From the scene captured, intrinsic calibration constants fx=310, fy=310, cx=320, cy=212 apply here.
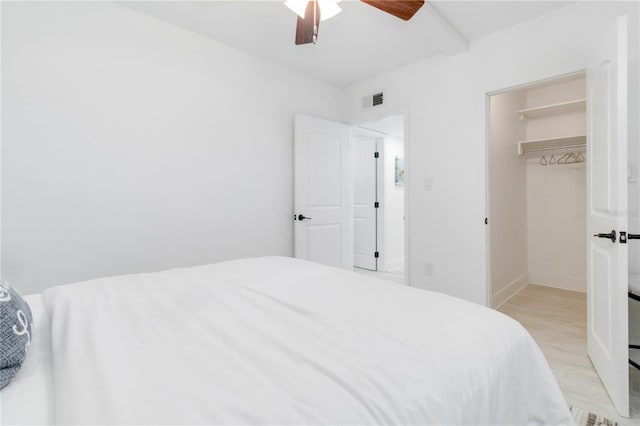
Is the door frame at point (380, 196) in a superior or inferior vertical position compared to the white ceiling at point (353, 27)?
inferior

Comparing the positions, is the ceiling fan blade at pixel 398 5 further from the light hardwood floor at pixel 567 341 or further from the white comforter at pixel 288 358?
the light hardwood floor at pixel 567 341

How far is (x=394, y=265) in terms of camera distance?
492 cm

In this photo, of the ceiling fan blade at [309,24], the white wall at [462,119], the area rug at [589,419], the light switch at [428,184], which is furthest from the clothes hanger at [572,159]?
the ceiling fan blade at [309,24]

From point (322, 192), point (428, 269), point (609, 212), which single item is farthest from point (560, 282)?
point (322, 192)

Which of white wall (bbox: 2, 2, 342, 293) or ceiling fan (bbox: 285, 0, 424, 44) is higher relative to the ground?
ceiling fan (bbox: 285, 0, 424, 44)

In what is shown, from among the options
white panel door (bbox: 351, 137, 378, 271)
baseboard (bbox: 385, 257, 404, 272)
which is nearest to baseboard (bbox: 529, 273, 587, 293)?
baseboard (bbox: 385, 257, 404, 272)

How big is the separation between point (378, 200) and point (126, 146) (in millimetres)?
3406

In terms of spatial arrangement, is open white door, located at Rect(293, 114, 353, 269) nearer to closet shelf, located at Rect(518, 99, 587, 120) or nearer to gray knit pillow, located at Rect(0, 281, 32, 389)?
closet shelf, located at Rect(518, 99, 587, 120)

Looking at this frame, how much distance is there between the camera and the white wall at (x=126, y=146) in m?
1.90

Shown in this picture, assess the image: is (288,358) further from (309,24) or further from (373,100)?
(373,100)

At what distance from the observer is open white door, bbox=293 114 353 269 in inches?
129

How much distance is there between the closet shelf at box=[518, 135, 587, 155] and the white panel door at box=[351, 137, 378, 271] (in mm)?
1905

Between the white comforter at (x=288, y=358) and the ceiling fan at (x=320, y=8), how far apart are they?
4.68 feet

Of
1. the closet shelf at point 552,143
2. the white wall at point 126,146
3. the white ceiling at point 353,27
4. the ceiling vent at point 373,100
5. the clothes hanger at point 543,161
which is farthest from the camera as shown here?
the clothes hanger at point 543,161
